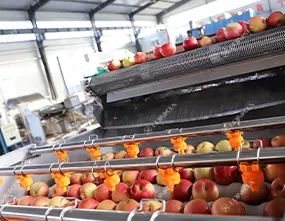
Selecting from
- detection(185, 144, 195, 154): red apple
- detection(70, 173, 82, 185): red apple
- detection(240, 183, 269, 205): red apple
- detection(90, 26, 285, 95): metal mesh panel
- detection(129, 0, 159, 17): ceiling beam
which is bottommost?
detection(240, 183, 269, 205): red apple

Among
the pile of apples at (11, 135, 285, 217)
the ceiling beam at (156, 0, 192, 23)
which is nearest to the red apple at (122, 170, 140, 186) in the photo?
the pile of apples at (11, 135, 285, 217)

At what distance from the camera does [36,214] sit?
980 millimetres

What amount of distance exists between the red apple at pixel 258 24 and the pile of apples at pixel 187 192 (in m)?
0.80

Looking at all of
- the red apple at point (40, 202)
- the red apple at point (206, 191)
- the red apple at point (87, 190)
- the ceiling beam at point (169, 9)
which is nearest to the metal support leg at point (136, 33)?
the ceiling beam at point (169, 9)

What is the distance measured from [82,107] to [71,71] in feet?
7.92

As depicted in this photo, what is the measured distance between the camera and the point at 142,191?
160cm

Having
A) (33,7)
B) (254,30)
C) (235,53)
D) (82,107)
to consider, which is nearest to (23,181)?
(235,53)

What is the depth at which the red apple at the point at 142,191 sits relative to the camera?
1593 millimetres

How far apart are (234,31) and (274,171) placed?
1.12 metres

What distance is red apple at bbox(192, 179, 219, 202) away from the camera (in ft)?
4.64

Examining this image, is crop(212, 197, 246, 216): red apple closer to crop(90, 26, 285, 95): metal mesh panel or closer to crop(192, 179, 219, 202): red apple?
crop(192, 179, 219, 202): red apple

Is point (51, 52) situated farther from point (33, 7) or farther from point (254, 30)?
point (254, 30)

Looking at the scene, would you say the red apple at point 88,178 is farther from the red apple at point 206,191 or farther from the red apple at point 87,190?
the red apple at point 206,191

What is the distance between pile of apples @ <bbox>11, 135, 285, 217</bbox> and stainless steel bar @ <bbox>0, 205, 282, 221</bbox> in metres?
0.28
